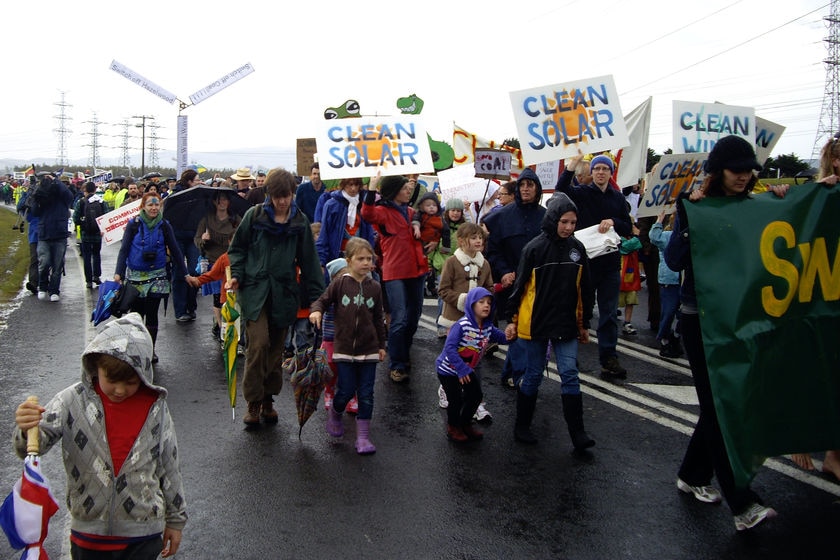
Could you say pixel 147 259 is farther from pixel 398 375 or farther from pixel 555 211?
pixel 555 211

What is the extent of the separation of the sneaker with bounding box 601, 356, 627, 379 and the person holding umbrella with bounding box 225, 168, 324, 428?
3.23 m

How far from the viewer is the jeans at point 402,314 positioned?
7.49 metres

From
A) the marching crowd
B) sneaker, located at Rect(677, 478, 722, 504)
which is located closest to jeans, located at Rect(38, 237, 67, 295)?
the marching crowd

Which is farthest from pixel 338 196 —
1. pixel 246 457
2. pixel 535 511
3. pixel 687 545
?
pixel 687 545

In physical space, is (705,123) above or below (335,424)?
above

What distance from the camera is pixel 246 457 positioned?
5.58 m

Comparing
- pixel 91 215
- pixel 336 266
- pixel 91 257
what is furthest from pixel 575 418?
pixel 91 257

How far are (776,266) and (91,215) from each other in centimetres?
1247

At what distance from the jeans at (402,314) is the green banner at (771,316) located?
3.48 metres

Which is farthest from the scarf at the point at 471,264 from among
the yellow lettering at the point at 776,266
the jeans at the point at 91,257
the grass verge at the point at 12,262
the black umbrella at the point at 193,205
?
the jeans at the point at 91,257

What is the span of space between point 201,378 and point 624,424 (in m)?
4.19

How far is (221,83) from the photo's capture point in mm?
21578

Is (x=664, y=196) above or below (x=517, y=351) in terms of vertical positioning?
above

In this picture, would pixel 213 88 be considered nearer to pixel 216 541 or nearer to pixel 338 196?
pixel 338 196
